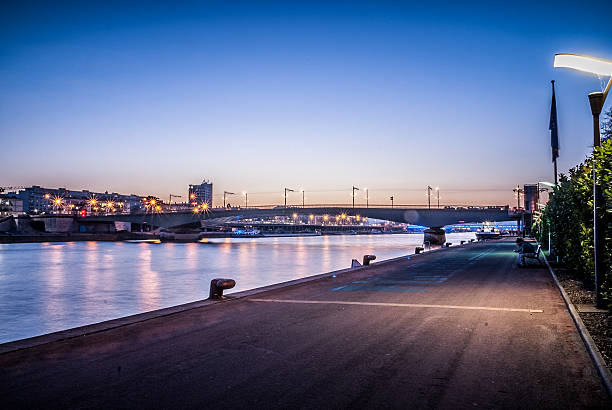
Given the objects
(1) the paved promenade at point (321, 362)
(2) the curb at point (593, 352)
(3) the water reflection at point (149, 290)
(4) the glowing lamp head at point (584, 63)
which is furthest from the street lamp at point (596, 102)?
(3) the water reflection at point (149, 290)

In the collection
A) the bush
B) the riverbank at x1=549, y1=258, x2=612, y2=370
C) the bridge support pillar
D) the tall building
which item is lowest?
the bridge support pillar

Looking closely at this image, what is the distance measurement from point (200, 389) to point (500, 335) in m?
6.28

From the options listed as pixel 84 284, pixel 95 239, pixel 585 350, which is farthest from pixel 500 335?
pixel 95 239

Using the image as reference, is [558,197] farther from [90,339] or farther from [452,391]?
[90,339]

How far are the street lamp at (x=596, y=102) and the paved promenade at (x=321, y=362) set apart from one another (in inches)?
66.4

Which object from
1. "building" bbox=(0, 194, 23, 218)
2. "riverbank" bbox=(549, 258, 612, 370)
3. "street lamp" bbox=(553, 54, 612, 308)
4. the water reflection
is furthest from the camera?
"building" bbox=(0, 194, 23, 218)

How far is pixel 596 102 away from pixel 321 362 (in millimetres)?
10490

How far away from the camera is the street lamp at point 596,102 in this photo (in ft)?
34.2

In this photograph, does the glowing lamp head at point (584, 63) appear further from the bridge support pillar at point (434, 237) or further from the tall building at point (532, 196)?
the tall building at point (532, 196)

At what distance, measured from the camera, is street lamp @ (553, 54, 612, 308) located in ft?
34.2

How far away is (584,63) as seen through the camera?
1066 centimetres

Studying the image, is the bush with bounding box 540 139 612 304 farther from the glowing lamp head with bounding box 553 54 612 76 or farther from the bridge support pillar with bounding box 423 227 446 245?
the bridge support pillar with bounding box 423 227 446 245

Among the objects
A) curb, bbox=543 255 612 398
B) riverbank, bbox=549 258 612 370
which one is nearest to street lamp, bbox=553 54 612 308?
riverbank, bbox=549 258 612 370

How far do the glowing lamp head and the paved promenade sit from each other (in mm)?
5691
